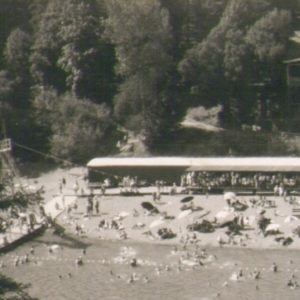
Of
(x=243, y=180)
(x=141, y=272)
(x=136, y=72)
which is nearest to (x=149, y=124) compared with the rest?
(x=136, y=72)

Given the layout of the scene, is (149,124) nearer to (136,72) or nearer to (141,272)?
(136,72)

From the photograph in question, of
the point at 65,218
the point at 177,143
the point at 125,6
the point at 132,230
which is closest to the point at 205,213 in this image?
the point at 132,230

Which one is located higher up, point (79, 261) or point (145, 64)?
point (145, 64)

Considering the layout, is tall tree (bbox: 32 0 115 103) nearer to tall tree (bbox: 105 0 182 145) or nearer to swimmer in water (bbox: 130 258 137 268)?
tall tree (bbox: 105 0 182 145)

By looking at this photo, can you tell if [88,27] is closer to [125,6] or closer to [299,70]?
[125,6]

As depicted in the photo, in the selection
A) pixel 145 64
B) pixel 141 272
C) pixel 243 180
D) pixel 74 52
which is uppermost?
pixel 74 52

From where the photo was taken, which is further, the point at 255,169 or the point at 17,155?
the point at 17,155
